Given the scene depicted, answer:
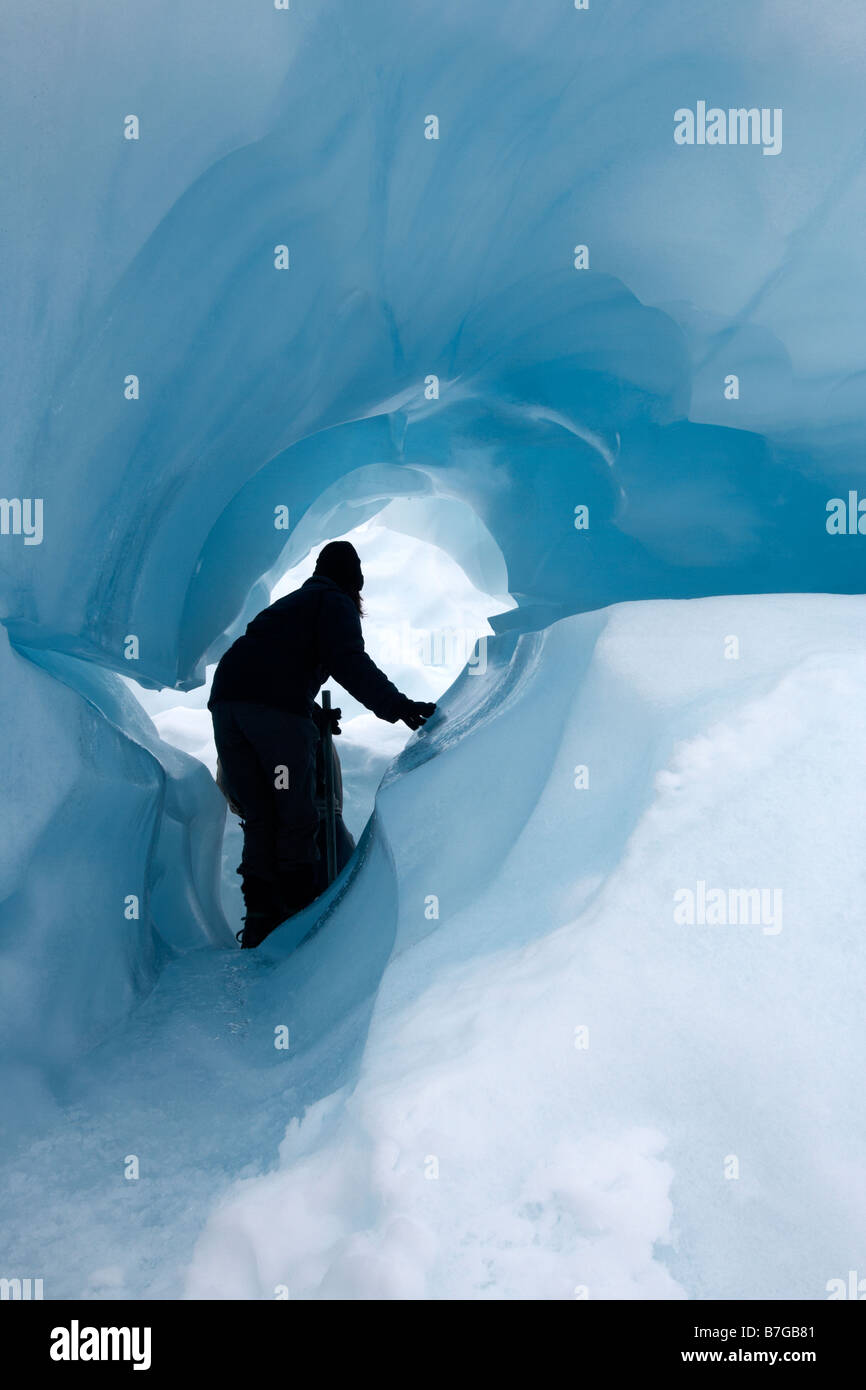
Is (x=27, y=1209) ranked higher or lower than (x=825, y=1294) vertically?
lower

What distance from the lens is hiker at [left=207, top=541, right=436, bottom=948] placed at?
8.36 feet

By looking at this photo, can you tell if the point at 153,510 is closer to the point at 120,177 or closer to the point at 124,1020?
the point at 120,177

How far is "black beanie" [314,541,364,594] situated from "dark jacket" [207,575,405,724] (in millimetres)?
33

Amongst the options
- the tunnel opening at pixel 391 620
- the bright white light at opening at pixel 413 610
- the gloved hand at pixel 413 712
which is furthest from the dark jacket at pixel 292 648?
the bright white light at opening at pixel 413 610

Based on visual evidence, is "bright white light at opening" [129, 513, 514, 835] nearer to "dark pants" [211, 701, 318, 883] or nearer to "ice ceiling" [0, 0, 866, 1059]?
"dark pants" [211, 701, 318, 883]

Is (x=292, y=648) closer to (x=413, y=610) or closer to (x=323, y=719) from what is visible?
(x=323, y=719)

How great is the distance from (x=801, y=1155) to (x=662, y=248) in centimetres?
166

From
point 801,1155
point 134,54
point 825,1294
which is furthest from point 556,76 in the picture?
point 825,1294

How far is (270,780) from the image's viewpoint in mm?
2650

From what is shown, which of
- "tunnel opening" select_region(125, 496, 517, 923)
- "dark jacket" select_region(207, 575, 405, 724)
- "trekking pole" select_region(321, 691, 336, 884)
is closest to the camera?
"dark jacket" select_region(207, 575, 405, 724)

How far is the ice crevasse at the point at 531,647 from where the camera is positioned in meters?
0.95

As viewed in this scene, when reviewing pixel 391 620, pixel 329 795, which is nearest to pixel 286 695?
pixel 329 795

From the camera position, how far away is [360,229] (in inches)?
75.4

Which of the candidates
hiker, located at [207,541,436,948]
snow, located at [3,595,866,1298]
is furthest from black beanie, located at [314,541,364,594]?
snow, located at [3,595,866,1298]
